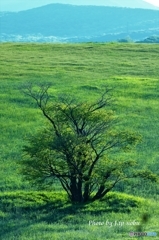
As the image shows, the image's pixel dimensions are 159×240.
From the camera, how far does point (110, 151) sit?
95.3 feet

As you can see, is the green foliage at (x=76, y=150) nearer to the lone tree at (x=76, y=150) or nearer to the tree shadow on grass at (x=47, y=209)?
the lone tree at (x=76, y=150)

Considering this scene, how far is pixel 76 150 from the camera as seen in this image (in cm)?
1980

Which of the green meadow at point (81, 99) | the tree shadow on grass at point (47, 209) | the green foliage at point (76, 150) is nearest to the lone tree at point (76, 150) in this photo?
the green foliage at point (76, 150)

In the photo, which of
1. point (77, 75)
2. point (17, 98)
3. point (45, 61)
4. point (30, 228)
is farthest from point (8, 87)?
point (30, 228)

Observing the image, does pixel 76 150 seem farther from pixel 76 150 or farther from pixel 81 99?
pixel 81 99

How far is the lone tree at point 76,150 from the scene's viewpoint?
20047 mm

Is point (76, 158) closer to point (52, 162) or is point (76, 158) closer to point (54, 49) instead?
point (52, 162)

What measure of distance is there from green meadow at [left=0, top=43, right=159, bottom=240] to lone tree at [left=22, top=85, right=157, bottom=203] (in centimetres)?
92

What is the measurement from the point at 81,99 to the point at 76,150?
20280 mm

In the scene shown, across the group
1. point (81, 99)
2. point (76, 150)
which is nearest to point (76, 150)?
point (76, 150)

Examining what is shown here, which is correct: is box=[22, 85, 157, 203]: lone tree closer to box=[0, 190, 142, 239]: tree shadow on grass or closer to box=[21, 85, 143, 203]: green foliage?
box=[21, 85, 143, 203]: green foliage

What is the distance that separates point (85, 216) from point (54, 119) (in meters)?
4.21

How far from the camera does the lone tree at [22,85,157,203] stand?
20.0 m

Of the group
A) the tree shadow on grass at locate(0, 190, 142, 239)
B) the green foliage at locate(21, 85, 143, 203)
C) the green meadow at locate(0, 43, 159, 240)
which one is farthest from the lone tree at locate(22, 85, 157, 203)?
the green meadow at locate(0, 43, 159, 240)
